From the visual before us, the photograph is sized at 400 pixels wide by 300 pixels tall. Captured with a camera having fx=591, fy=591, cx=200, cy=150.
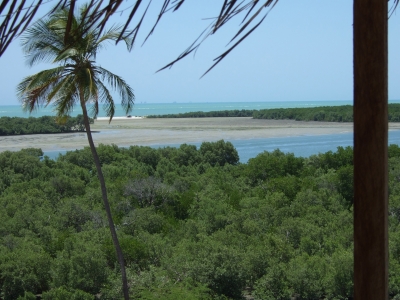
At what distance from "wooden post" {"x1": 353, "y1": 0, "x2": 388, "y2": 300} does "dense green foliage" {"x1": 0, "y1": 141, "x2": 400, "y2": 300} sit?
14411 millimetres

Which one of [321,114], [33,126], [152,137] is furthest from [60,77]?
[321,114]

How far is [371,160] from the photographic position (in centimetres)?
211

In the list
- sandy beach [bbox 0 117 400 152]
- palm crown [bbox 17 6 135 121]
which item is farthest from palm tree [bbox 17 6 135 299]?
sandy beach [bbox 0 117 400 152]

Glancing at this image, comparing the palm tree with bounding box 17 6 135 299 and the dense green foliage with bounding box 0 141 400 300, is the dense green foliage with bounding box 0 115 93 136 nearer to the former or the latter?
the dense green foliage with bounding box 0 141 400 300

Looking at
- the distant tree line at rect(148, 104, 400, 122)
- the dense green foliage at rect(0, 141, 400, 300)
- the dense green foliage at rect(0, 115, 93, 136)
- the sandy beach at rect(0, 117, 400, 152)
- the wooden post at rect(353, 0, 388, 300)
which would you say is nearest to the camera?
the wooden post at rect(353, 0, 388, 300)

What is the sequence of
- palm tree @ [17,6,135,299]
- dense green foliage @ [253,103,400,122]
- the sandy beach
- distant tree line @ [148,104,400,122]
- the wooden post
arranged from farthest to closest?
distant tree line @ [148,104,400,122], dense green foliage @ [253,103,400,122], the sandy beach, palm tree @ [17,6,135,299], the wooden post

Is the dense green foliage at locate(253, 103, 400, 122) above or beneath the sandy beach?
above

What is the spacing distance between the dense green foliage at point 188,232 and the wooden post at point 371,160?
47.3ft

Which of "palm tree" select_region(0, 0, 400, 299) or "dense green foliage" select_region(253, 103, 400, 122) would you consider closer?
"palm tree" select_region(0, 0, 400, 299)

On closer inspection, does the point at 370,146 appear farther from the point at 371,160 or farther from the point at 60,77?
the point at 60,77

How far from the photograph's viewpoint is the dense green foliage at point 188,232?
18.7 meters

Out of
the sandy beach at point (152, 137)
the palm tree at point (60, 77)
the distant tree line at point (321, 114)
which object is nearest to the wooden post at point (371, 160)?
the palm tree at point (60, 77)

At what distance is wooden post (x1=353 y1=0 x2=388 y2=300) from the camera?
2.10 m

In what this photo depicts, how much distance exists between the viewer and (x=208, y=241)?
20859 mm
